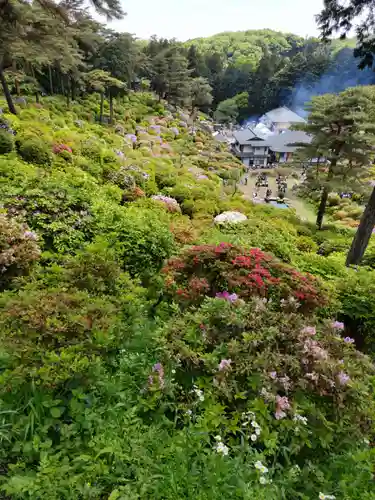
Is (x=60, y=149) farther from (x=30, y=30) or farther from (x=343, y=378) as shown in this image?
(x=343, y=378)

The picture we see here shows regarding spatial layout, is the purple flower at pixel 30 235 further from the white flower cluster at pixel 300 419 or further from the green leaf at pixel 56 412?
the white flower cluster at pixel 300 419

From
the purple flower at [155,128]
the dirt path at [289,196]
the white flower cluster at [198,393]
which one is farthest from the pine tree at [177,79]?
the white flower cluster at [198,393]

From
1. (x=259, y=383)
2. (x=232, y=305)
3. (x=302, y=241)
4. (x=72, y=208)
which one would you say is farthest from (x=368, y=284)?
(x=302, y=241)

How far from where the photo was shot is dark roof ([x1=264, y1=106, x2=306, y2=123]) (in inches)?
2150

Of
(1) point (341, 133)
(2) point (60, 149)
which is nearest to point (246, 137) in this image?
(1) point (341, 133)

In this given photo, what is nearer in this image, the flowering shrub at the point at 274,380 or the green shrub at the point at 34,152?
the flowering shrub at the point at 274,380

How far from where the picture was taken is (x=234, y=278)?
12.8ft

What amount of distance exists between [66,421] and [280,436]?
64.1 inches

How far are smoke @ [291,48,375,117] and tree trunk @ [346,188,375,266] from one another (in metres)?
57.6

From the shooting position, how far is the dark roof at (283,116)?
5461cm

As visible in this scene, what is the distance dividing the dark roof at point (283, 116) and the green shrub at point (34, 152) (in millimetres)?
52146

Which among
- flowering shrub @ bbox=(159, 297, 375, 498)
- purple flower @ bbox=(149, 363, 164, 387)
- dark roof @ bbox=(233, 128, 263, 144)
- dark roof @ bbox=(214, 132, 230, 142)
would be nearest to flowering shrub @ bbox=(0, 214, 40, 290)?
flowering shrub @ bbox=(159, 297, 375, 498)

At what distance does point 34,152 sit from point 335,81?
70.7 m

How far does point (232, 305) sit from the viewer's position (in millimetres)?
3457
